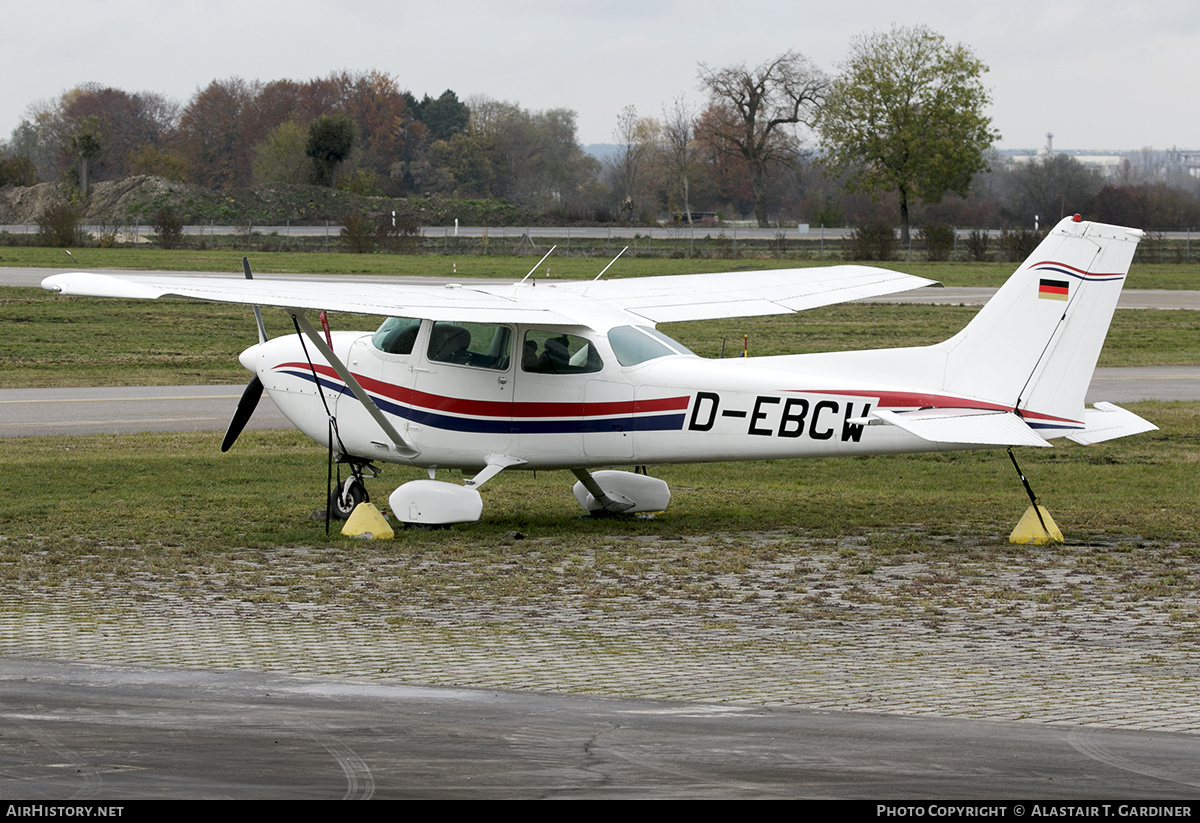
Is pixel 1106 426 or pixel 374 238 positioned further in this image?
pixel 374 238

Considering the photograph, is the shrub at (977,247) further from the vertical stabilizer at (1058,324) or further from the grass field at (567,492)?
the vertical stabilizer at (1058,324)

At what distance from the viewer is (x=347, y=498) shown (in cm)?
1218

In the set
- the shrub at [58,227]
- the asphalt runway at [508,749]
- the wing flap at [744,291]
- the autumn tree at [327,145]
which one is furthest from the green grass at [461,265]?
the asphalt runway at [508,749]

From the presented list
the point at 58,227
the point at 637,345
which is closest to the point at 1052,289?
the point at 637,345

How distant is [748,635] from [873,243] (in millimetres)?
48372

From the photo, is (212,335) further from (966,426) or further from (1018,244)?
(1018,244)

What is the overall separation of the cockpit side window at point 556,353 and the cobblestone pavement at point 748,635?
7.11 feet

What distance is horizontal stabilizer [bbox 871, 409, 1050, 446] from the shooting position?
9.85 meters

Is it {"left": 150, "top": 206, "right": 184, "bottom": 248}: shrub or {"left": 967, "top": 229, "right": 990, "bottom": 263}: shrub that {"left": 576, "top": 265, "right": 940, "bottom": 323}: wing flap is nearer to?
{"left": 967, "top": 229, "right": 990, "bottom": 263}: shrub

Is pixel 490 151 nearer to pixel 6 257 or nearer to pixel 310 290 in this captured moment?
pixel 6 257

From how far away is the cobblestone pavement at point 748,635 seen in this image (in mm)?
6543

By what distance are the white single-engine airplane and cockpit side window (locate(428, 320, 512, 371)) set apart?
2 centimetres

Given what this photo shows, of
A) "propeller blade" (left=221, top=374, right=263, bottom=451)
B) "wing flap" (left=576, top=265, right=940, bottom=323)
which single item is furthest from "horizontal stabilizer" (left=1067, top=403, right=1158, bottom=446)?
"propeller blade" (left=221, top=374, right=263, bottom=451)

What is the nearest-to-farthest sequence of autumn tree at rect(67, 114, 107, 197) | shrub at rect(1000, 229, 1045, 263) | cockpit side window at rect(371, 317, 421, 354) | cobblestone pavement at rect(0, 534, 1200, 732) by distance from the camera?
cobblestone pavement at rect(0, 534, 1200, 732), cockpit side window at rect(371, 317, 421, 354), shrub at rect(1000, 229, 1045, 263), autumn tree at rect(67, 114, 107, 197)
